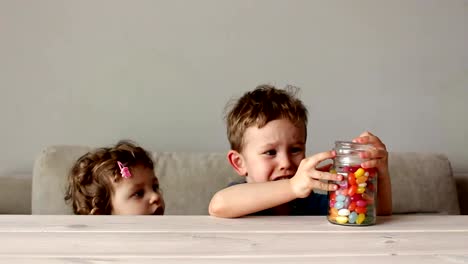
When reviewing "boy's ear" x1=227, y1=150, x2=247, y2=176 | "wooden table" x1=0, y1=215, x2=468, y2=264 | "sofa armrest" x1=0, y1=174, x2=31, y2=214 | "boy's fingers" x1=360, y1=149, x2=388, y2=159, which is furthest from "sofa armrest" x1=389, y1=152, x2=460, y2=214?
"sofa armrest" x1=0, y1=174, x2=31, y2=214

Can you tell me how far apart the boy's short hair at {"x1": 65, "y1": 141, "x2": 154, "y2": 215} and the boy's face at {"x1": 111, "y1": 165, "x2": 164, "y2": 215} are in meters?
0.02

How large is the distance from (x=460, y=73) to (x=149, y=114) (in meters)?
1.20

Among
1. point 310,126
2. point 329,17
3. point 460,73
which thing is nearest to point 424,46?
point 460,73

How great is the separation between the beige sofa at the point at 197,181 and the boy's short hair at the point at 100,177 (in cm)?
23

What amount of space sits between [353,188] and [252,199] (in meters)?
0.19

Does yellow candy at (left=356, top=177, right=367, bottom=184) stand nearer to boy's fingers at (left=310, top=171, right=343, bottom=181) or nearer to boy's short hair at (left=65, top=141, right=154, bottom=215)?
boy's fingers at (left=310, top=171, right=343, bottom=181)

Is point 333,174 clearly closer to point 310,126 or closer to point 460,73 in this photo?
point 310,126

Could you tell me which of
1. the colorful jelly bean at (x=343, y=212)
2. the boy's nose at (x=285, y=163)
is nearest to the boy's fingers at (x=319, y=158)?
the colorful jelly bean at (x=343, y=212)

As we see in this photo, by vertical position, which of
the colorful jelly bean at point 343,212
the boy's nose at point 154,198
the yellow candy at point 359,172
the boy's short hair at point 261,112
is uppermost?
the boy's short hair at point 261,112

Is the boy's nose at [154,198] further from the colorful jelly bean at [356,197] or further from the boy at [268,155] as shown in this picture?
the colorful jelly bean at [356,197]

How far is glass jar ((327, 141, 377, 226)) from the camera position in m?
1.00

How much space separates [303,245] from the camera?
92 centimetres

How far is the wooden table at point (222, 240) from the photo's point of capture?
0.86 metres

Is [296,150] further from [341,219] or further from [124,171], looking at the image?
[124,171]
